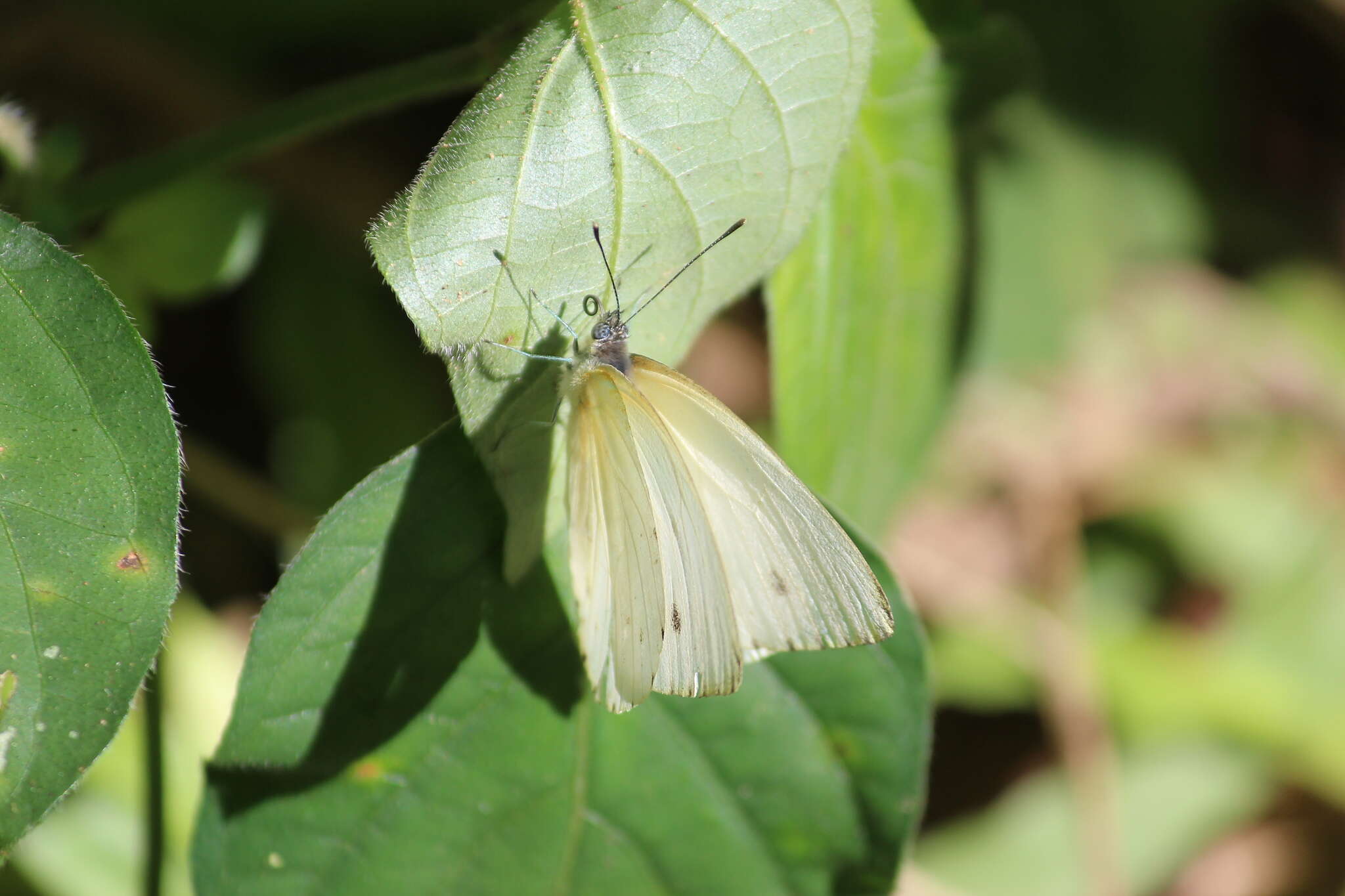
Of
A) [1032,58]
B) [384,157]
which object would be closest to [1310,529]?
[1032,58]

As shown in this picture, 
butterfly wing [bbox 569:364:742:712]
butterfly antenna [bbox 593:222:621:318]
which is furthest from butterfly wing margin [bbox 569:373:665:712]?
butterfly antenna [bbox 593:222:621:318]

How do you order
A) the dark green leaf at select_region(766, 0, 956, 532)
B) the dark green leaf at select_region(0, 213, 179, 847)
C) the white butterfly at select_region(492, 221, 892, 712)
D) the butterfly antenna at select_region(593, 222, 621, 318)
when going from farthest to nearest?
1. the dark green leaf at select_region(766, 0, 956, 532)
2. the white butterfly at select_region(492, 221, 892, 712)
3. the butterfly antenna at select_region(593, 222, 621, 318)
4. the dark green leaf at select_region(0, 213, 179, 847)

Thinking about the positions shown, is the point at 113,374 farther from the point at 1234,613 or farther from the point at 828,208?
the point at 1234,613

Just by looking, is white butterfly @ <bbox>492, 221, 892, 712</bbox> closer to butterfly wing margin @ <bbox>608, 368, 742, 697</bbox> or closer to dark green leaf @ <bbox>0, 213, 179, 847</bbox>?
butterfly wing margin @ <bbox>608, 368, 742, 697</bbox>

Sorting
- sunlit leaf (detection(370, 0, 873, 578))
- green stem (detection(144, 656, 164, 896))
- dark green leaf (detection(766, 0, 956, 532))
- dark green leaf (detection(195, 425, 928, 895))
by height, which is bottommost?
green stem (detection(144, 656, 164, 896))

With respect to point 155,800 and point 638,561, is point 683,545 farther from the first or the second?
point 155,800

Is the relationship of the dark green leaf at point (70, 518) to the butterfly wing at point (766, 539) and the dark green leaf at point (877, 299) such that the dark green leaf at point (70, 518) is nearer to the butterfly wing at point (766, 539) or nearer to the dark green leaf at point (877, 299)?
the butterfly wing at point (766, 539)

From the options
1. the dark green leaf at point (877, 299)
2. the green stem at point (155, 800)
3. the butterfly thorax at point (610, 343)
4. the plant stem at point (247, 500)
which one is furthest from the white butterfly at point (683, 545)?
the plant stem at point (247, 500)
